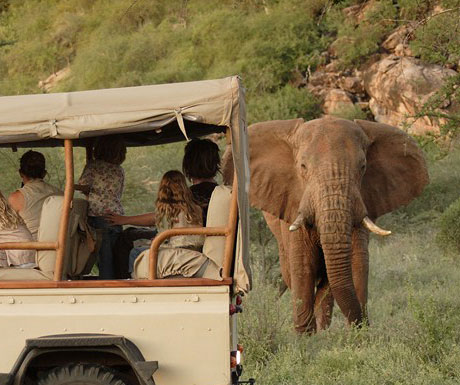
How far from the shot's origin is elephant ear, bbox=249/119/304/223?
1019cm

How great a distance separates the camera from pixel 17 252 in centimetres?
576

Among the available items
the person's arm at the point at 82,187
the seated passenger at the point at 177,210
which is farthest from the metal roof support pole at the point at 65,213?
the person's arm at the point at 82,187

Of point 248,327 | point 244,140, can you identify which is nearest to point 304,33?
point 248,327

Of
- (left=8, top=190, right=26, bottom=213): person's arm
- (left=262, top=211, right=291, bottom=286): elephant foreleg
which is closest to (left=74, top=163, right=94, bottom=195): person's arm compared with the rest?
(left=8, top=190, right=26, bottom=213): person's arm

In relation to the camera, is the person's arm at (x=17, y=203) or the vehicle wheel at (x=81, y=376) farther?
the person's arm at (x=17, y=203)

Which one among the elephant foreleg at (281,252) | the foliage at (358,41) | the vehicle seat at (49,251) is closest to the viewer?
the vehicle seat at (49,251)

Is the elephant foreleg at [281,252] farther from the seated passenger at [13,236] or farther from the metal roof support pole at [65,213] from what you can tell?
the metal roof support pole at [65,213]

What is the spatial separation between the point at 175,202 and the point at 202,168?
1.06ft

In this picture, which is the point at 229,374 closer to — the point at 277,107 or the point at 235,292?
the point at 235,292

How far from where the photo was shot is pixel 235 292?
5.36m

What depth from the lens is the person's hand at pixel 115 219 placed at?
6.14 meters

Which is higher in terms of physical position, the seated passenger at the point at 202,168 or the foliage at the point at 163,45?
the foliage at the point at 163,45

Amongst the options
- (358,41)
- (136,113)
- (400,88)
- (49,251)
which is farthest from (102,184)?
(358,41)

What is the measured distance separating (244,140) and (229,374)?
1.12m
